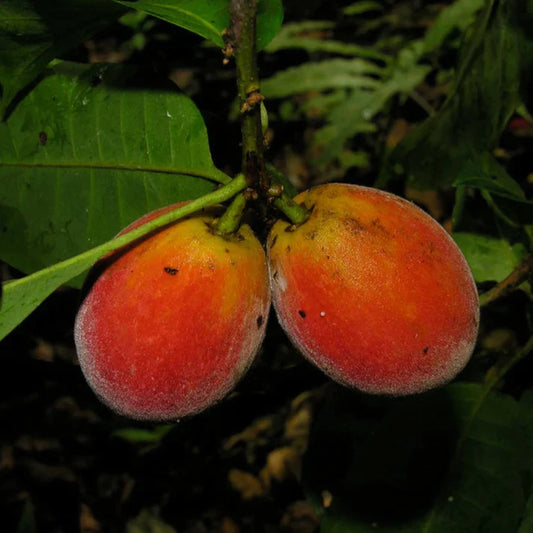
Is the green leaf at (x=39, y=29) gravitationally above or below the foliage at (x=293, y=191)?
above

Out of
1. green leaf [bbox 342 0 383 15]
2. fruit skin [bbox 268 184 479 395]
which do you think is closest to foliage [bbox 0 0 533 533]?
fruit skin [bbox 268 184 479 395]

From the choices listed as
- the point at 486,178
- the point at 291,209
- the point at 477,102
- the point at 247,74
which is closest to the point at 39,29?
the point at 247,74

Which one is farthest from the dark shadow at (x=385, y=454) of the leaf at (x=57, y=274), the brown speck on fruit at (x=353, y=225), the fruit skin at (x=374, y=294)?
the leaf at (x=57, y=274)

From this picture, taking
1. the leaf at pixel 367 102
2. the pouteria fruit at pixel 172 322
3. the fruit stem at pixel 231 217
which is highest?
the fruit stem at pixel 231 217

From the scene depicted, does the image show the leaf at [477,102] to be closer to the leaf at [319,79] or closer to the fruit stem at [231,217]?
the fruit stem at [231,217]

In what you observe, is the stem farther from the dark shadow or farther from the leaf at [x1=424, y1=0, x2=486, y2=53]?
the leaf at [x1=424, y1=0, x2=486, y2=53]

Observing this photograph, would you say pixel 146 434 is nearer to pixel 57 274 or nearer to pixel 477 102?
pixel 57 274
